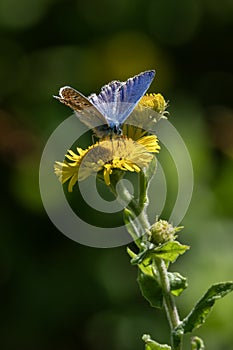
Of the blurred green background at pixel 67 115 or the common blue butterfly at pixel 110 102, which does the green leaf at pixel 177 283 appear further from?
the blurred green background at pixel 67 115

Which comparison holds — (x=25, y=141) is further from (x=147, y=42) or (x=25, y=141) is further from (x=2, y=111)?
(x=147, y=42)

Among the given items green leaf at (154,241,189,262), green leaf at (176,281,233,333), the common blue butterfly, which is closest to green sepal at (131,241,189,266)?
green leaf at (154,241,189,262)

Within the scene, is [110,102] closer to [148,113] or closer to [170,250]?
[148,113]

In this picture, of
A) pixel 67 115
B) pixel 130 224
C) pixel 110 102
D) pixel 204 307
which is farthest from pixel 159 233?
pixel 67 115

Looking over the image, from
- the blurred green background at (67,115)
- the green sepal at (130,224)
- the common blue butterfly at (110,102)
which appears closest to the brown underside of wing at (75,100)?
the common blue butterfly at (110,102)

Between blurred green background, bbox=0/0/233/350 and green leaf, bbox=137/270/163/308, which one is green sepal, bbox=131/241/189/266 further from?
blurred green background, bbox=0/0/233/350

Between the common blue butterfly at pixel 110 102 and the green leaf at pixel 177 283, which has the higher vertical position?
the common blue butterfly at pixel 110 102

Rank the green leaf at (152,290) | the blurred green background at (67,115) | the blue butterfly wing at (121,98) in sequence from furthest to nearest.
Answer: the blurred green background at (67,115), the green leaf at (152,290), the blue butterfly wing at (121,98)
